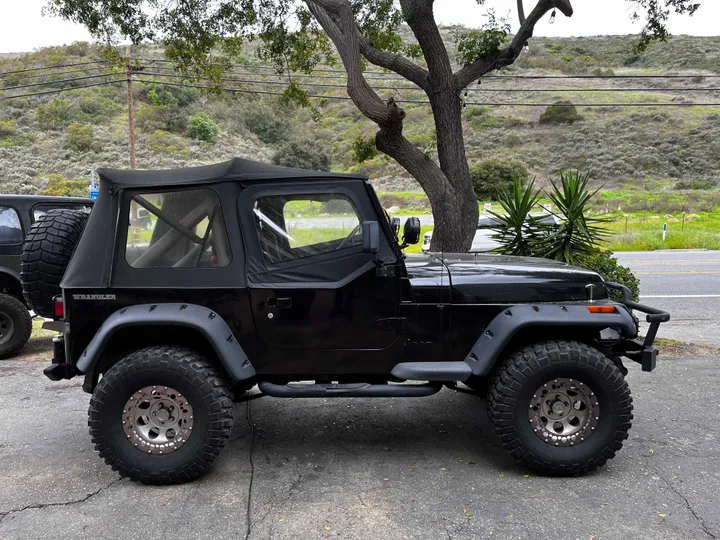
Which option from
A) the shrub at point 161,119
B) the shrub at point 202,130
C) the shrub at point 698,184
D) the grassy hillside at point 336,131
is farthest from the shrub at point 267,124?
the shrub at point 698,184

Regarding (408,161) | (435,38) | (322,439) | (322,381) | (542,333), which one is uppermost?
(435,38)

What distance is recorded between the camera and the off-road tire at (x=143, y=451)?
12.4 ft

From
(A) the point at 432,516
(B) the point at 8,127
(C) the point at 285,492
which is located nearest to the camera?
(A) the point at 432,516

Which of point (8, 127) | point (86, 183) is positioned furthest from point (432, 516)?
point (8, 127)

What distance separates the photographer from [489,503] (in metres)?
3.56

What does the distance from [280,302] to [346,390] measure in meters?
0.74

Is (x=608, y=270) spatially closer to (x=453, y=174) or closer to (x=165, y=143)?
(x=453, y=174)

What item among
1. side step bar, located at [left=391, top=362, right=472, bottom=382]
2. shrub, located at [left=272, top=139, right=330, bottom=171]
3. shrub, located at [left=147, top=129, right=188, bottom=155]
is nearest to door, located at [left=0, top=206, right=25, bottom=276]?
side step bar, located at [left=391, top=362, right=472, bottom=382]

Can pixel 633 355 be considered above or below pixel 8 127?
below

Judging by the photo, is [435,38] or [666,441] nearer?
[666,441]

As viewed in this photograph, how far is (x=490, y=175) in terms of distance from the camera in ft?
117

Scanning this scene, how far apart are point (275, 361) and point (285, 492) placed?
2.72 ft

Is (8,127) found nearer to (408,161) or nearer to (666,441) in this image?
(408,161)

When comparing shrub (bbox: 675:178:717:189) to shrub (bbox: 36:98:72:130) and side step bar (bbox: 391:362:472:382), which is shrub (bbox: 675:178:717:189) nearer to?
side step bar (bbox: 391:362:472:382)
